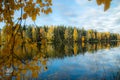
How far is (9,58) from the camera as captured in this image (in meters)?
2.80

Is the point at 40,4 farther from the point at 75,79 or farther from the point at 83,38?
the point at 83,38

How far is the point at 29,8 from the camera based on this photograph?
285 centimetres

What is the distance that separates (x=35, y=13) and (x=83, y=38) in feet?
337

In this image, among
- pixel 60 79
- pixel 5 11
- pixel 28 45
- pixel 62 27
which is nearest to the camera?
pixel 5 11

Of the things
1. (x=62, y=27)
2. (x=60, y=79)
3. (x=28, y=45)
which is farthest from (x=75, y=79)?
(x=62, y=27)

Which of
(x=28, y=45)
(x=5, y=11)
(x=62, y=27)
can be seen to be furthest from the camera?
(x=62, y=27)

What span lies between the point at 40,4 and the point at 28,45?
740 millimetres

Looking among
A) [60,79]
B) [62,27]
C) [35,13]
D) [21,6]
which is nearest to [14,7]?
[21,6]

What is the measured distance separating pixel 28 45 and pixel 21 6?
70 cm

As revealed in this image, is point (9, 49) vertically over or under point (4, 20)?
under

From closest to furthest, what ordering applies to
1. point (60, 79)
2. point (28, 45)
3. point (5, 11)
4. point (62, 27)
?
1. point (5, 11)
2. point (28, 45)
3. point (60, 79)
4. point (62, 27)

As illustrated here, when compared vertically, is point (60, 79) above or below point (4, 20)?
below

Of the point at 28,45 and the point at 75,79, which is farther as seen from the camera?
the point at 75,79

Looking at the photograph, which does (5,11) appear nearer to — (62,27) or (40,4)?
(40,4)
